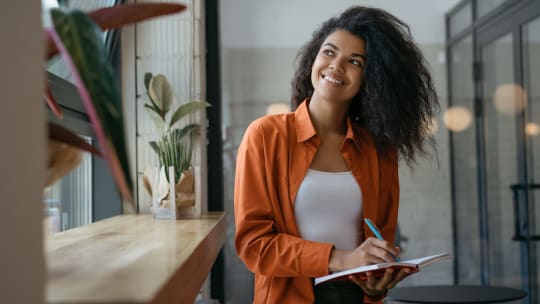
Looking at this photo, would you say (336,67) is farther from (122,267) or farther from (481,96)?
(481,96)

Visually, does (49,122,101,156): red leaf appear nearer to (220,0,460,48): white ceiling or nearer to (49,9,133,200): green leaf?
(49,9,133,200): green leaf

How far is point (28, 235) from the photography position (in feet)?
2.76

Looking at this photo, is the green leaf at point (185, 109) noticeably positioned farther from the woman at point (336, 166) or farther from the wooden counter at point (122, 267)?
the woman at point (336, 166)

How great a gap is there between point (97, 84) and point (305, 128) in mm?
1227

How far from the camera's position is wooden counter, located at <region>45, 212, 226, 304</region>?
806 mm

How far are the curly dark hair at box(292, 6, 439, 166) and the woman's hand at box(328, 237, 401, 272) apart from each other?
1.38 feet

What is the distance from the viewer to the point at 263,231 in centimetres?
188

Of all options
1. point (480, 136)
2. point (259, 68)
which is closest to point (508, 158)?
point (480, 136)

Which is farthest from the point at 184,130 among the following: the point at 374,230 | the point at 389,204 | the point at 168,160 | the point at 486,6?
the point at 486,6

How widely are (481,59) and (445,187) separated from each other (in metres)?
0.93

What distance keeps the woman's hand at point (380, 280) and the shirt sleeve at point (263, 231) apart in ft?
0.37

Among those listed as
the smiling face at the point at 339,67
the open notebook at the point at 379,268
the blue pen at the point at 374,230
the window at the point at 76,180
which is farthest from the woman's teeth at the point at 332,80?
the window at the point at 76,180

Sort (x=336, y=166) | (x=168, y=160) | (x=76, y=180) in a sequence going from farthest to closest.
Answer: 1. (x=168, y=160)
2. (x=76, y=180)
3. (x=336, y=166)

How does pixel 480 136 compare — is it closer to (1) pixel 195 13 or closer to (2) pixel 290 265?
(1) pixel 195 13
